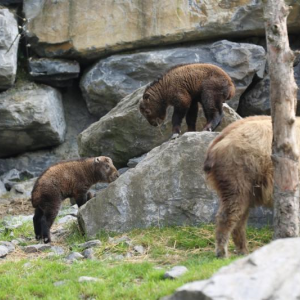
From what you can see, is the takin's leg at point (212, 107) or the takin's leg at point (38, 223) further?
the takin's leg at point (212, 107)

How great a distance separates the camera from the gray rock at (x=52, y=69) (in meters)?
17.0

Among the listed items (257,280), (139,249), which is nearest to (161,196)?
(139,249)

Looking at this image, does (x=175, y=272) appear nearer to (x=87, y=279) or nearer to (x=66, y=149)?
(x=87, y=279)

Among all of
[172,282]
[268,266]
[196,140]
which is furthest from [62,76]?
[268,266]

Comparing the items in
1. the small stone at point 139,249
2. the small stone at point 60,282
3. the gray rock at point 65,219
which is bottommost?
the gray rock at point 65,219

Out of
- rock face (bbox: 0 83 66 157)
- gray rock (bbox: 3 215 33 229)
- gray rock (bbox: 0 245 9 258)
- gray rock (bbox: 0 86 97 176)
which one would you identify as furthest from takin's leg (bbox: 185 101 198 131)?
gray rock (bbox: 0 86 97 176)

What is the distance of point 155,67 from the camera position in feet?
54.1

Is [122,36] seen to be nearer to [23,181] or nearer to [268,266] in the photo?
[23,181]

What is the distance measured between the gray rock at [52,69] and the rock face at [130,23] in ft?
0.76

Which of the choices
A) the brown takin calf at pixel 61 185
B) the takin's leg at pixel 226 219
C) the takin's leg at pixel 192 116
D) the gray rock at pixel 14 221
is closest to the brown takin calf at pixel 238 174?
the takin's leg at pixel 226 219

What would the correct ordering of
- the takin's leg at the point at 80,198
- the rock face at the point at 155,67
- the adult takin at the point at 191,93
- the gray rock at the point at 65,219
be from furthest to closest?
the rock face at the point at 155,67 < the gray rock at the point at 65,219 < the adult takin at the point at 191,93 < the takin's leg at the point at 80,198

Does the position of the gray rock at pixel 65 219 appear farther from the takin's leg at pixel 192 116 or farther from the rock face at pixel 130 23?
the rock face at pixel 130 23

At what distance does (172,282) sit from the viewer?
6.70 meters

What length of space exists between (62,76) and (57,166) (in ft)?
20.7
